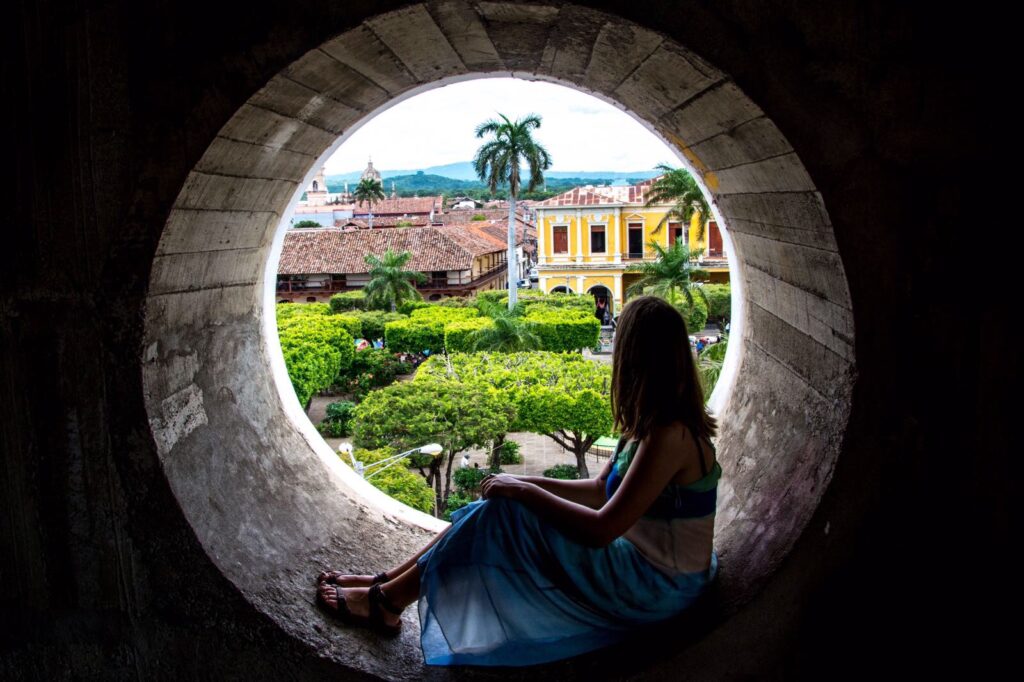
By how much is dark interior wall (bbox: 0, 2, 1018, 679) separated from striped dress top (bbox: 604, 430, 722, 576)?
0.17m

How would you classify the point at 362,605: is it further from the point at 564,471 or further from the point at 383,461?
the point at 564,471

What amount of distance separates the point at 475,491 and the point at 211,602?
1041 centimetres

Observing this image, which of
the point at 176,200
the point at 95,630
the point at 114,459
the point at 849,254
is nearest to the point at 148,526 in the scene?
the point at 114,459

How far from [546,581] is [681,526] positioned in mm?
332

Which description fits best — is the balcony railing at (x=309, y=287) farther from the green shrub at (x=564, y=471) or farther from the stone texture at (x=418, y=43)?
the stone texture at (x=418, y=43)

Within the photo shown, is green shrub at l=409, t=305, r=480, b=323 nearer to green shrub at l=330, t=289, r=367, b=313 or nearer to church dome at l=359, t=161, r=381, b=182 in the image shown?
green shrub at l=330, t=289, r=367, b=313

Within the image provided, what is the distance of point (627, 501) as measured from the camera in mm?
1732

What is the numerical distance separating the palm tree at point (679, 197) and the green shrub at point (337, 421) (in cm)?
1108

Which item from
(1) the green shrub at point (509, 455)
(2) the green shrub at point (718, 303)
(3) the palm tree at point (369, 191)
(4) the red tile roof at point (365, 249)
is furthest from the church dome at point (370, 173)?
(1) the green shrub at point (509, 455)

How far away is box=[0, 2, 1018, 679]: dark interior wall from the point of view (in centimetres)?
161

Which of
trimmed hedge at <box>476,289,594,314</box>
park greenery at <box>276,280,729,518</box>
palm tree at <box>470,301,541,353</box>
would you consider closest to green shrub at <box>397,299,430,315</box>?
park greenery at <box>276,280,729,518</box>

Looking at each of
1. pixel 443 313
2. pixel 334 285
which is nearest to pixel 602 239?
pixel 443 313

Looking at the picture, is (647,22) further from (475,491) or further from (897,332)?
(475,491)

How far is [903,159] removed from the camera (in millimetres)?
1626
